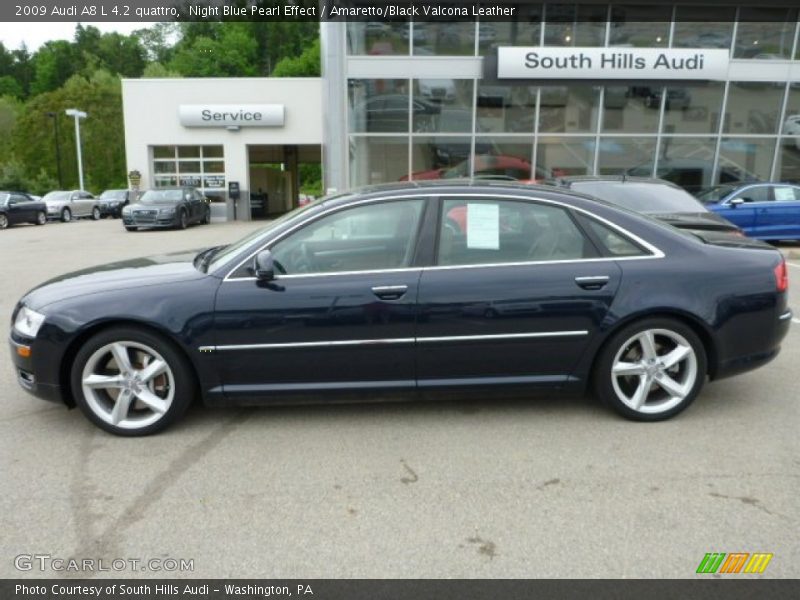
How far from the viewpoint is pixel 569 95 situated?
1655cm

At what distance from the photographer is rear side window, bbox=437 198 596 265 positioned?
12.1 feet

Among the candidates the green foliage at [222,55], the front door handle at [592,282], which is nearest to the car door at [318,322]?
the front door handle at [592,282]

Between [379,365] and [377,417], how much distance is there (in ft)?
1.58

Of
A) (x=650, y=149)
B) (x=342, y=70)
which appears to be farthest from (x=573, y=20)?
(x=342, y=70)

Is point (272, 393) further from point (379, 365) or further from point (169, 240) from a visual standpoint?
point (169, 240)

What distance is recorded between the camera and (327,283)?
3545 mm

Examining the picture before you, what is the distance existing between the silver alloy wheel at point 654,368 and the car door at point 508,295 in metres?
0.32

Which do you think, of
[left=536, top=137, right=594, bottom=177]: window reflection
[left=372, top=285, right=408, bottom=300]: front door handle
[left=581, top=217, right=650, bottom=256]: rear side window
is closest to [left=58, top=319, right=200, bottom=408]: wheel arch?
[left=372, top=285, right=408, bottom=300]: front door handle

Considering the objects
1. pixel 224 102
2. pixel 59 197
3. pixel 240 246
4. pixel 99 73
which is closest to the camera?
pixel 240 246

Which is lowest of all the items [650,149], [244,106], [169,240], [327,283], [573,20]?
[169,240]

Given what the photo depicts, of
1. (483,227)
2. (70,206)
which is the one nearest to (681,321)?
(483,227)

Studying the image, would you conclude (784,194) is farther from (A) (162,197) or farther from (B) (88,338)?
(A) (162,197)
